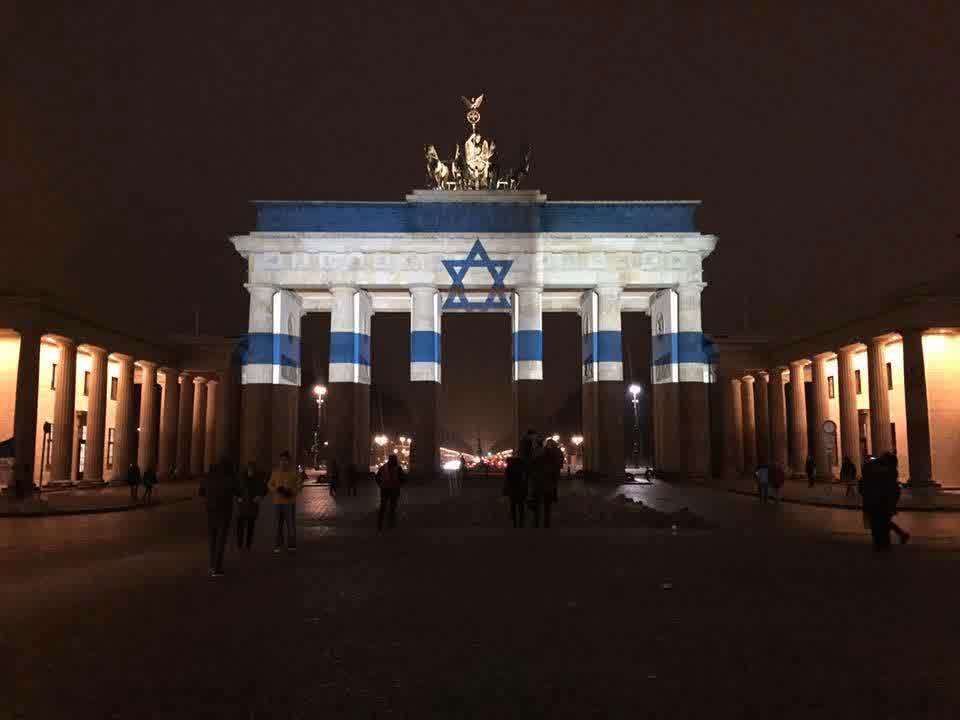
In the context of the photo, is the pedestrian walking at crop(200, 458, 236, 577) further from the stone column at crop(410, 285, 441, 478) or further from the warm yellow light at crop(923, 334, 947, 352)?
the stone column at crop(410, 285, 441, 478)

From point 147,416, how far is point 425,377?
54.2 ft

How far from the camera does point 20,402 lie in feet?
102

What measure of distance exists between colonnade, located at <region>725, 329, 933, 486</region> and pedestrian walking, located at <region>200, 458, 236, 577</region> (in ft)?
83.9

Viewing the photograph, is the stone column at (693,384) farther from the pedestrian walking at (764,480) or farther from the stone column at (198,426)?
the stone column at (198,426)

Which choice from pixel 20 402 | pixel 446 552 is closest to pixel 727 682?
pixel 446 552

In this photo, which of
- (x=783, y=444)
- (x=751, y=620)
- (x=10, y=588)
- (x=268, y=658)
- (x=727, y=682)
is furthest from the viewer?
(x=783, y=444)

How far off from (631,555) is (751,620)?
17.1ft

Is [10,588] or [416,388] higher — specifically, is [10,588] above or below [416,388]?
below

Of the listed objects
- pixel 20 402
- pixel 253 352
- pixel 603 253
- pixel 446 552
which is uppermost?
pixel 603 253

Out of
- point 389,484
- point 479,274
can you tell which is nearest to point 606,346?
point 479,274

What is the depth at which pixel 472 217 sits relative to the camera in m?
47.0

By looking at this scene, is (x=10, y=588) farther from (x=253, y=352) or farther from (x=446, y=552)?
(x=253, y=352)

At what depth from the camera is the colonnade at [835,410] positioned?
104 ft

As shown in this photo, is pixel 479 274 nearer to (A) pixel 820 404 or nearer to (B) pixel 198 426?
(A) pixel 820 404
